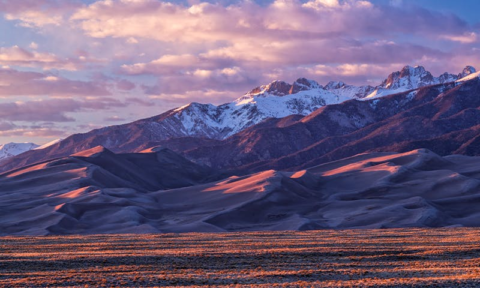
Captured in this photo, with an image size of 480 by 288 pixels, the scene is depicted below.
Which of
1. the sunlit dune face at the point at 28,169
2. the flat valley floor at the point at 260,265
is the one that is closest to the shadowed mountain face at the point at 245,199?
the sunlit dune face at the point at 28,169

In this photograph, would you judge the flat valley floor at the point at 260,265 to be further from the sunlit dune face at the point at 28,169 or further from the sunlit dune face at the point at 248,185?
the sunlit dune face at the point at 28,169

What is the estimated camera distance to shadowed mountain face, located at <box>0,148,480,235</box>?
83.1 meters

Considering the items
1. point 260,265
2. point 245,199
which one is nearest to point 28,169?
point 245,199

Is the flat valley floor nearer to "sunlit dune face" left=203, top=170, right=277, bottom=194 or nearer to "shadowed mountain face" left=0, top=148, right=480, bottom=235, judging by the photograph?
"shadowed mountain face" left=0, top=148, right=480, bottom=235

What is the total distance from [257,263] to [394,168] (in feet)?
292

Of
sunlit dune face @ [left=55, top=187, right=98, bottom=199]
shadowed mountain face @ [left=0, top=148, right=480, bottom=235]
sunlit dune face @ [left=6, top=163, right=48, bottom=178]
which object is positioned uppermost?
sunlit dune face @ [left=6, top=163, right=48, bottom=178]

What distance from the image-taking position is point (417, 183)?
109m

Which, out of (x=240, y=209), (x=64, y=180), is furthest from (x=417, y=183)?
(x=64, y=180)

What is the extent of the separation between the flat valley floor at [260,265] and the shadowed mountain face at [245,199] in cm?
3149

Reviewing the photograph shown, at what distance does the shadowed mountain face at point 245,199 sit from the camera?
83062mm

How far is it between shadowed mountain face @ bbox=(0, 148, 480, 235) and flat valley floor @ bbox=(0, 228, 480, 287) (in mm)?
31491

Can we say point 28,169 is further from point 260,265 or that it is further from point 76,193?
point 260,265

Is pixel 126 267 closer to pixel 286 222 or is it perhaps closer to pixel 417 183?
pixel 286 222

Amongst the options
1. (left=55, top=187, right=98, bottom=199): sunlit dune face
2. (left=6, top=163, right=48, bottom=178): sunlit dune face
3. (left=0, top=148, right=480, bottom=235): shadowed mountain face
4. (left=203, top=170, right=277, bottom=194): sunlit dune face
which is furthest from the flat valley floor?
(left=6, top=163, right=48, bottom=178): sunlit dune face
